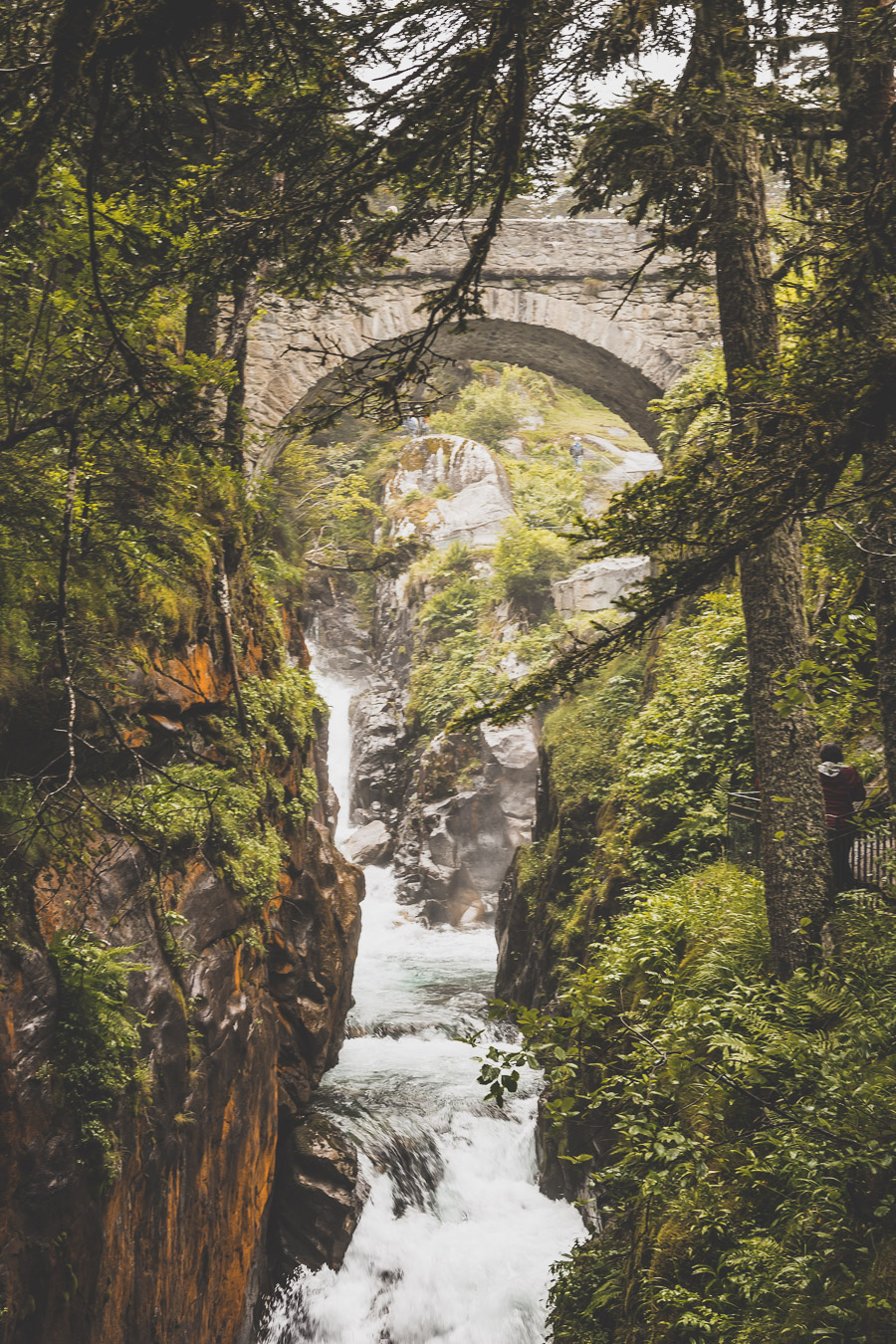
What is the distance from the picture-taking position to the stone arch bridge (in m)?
13.6

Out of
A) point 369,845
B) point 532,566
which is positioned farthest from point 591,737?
point 532,566

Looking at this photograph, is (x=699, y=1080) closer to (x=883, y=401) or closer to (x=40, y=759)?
(x=883, y=401)

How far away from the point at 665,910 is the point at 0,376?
18.9 feet

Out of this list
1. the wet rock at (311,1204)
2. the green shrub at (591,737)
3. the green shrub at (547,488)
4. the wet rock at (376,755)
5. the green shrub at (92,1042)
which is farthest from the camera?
the green shrub at (547,488)

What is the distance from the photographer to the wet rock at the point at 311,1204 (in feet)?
23.8

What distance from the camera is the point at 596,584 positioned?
724 inches

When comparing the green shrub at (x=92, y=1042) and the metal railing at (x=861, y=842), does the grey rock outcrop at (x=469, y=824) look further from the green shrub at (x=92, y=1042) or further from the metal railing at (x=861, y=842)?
the green shrub at (x=92, y=1042)

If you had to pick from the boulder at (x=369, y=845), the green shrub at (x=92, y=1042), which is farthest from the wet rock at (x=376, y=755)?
the green shrub at (x=92, y=1042)

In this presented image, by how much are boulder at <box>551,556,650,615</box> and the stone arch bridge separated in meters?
3.77

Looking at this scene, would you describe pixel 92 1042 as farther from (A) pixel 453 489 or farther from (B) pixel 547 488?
(B) pixel 547 488

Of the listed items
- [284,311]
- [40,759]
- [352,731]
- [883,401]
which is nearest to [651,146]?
[883,401]

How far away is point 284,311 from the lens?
1377cm

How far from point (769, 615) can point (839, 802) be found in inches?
57.6

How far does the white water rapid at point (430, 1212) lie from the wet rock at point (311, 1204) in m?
0.16
